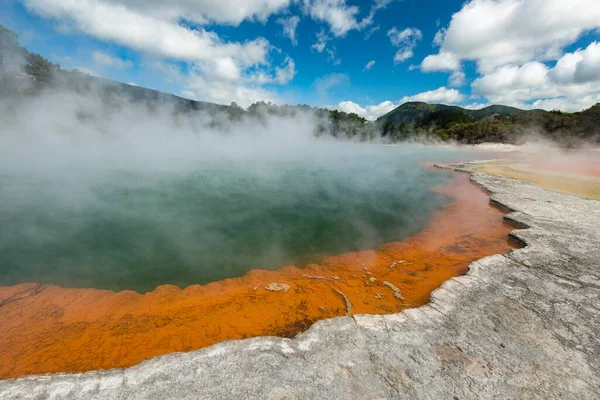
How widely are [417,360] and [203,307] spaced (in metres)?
2.44

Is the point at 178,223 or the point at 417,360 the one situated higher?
the point at 178,223

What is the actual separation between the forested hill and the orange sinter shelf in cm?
2204

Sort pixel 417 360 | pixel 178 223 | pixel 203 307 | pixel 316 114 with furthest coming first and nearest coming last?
pixel 316 114, pixel 178 223, pixel 203 307, pixel 417 360

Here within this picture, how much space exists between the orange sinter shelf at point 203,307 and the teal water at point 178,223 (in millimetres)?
436

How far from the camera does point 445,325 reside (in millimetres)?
2531

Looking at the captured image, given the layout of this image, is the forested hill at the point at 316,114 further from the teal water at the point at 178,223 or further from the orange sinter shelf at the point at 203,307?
the orange sinter shelf at the point at 203,307

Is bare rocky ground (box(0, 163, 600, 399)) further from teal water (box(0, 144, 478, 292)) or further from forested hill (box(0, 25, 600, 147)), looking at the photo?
forested hill (box(0, 25, 600, 147))

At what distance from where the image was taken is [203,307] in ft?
10.7

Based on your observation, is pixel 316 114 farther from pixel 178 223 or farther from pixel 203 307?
pixel 203 307

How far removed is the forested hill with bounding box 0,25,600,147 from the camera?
17.8 m

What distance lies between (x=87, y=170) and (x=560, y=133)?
4215 cm

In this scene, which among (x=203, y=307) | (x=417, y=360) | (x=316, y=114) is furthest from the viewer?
(x=316, y=114)

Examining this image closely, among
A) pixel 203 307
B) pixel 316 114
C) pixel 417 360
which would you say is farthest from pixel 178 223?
pixel 316 114

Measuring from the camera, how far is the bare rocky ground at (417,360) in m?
1.87
